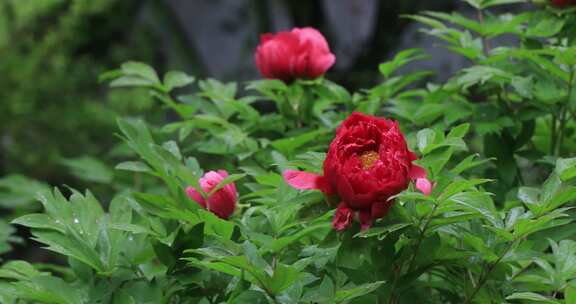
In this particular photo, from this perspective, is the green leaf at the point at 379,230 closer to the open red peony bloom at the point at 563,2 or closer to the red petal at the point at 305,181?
the red petal at the point at 305,181

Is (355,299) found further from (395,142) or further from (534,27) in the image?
(534,27)

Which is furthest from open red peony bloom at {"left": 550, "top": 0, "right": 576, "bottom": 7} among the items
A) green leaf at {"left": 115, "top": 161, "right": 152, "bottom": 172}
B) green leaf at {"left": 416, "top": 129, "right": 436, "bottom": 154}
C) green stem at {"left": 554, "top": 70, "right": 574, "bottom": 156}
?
green leaf at {"left": 115, "top": 161, "right": 152, "bottom": 172}

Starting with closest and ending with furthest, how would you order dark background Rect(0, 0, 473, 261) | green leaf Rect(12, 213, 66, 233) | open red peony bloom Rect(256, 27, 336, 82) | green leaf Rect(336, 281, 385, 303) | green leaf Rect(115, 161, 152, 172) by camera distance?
green leaf Rect(336, 281, 385, 303) < green leaf Rect(12, 213, 66, 233) < green leaf Rect(115, 161, 152, 172) < open red peony bloom Rect(256, 27, 336, 82) < dark background Rect(0, 0, 473, 261)

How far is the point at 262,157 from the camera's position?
1.50 meters

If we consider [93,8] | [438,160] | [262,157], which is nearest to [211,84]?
[262,157]

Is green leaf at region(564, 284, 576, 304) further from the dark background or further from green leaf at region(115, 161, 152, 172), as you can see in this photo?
the dark background

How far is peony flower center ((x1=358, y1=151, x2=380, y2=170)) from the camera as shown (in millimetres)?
1009

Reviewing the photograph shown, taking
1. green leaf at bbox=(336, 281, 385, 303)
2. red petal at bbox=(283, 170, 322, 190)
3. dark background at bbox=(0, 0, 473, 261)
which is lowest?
dark background at bbox=(0, 0, 473, 261)

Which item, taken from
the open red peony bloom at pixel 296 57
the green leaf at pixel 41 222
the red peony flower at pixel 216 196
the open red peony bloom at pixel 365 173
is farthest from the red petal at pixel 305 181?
the open red peony bloom at pixel 296 57

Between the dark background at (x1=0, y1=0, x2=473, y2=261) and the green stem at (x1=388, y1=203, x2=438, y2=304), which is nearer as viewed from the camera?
the green stem at (x1=388, y1=203, x2=438, y2=304)

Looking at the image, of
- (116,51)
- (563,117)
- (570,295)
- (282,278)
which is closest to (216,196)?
(282,278)

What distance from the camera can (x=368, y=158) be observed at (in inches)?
39.9

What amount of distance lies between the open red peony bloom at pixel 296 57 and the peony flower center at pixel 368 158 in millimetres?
567

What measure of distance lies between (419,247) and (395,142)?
143 mm
